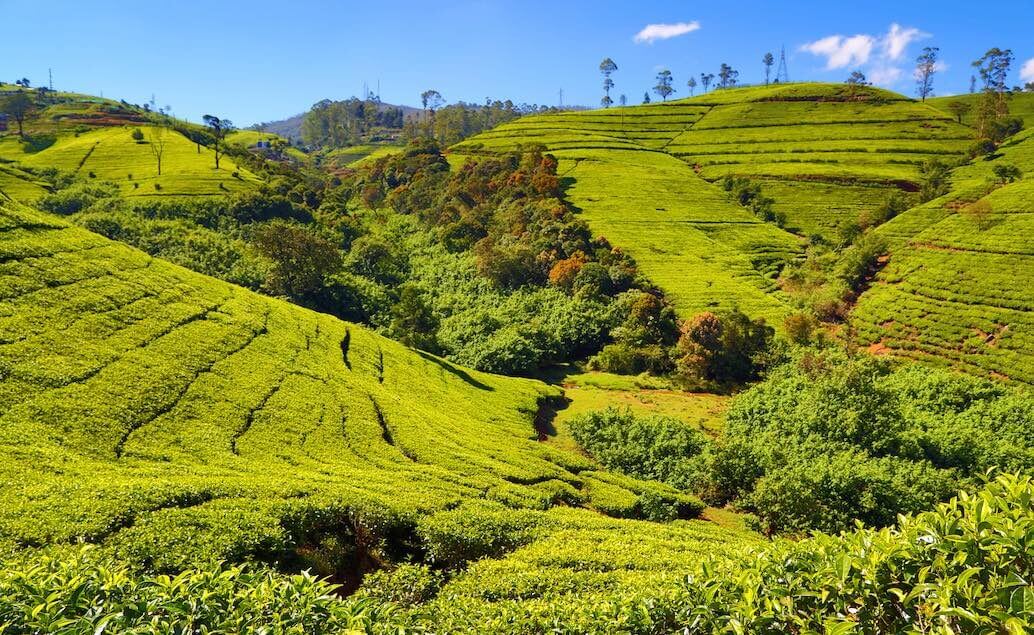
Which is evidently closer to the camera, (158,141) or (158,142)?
(158,142)

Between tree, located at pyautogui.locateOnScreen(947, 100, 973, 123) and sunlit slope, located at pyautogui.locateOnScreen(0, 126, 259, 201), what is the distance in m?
127

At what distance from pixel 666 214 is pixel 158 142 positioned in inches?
3518

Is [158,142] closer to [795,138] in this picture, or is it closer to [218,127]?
[218,127]

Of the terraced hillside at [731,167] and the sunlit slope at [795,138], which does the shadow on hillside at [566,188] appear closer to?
the terraced hillside at [731,167]

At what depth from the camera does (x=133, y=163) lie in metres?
82.9

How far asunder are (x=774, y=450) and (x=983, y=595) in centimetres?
2444

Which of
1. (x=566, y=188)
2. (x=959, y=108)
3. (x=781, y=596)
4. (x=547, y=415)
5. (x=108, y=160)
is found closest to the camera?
(x=781, y=596)

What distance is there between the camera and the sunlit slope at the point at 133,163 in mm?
75188

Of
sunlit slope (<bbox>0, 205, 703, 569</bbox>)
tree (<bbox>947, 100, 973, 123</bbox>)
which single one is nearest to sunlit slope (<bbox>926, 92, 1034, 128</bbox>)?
tree (<bbox>947, 100, 973, 123</bbox>)

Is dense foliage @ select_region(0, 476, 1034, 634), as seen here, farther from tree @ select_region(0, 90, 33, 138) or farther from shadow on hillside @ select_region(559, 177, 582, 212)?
tree @ select_region(0, 90, 33, 138)

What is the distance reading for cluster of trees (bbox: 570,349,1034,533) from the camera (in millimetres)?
21484

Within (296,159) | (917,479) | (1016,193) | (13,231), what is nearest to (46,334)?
(13,231)

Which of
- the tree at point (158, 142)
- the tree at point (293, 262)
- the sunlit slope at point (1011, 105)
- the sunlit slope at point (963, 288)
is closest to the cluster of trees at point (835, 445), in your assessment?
the sunlit slope at point (963, 288)

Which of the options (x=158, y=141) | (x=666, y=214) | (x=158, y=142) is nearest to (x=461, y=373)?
(x=666, y=214)
